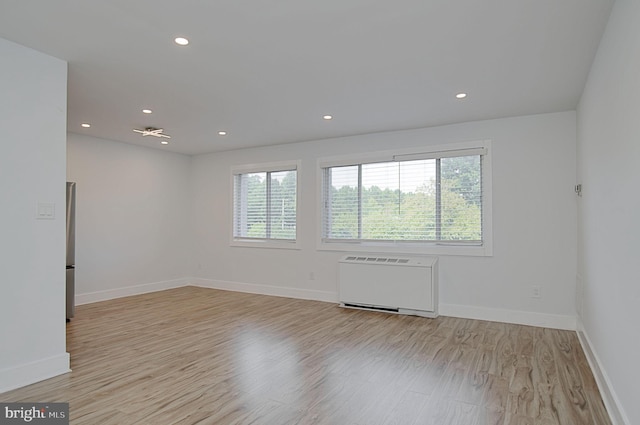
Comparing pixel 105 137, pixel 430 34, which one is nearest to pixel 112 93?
pixel 105 137

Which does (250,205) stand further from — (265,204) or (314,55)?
(314,55)

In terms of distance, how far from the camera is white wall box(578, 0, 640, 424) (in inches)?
72.9

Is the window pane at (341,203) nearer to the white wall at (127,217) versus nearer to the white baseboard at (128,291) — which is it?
the white wall at (127,217)

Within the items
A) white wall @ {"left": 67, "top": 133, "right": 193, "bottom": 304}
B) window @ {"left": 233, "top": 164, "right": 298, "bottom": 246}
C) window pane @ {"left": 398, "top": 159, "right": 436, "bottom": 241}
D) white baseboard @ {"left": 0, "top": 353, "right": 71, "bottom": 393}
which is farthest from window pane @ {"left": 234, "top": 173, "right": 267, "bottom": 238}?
white baseboard @ {"left": 0, "top": 353, "right": 71, "bottom": 393}

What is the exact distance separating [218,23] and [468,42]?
1.72 meters

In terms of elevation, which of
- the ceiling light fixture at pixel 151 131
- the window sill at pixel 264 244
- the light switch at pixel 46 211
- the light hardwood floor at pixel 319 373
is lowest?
the light hardwood floor at pixel 319 373

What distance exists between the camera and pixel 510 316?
14.7 feet

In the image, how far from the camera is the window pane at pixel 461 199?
479 centimetres

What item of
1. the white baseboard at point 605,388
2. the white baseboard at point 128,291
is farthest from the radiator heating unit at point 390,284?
the white baseboard at point 128,291

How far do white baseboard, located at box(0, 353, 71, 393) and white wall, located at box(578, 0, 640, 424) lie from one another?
373 cm

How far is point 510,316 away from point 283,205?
12.0 ft

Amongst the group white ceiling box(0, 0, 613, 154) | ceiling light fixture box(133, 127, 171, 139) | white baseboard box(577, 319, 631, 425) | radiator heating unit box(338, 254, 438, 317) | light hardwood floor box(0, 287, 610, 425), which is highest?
white ceiling box(0, 0, 613, 154)

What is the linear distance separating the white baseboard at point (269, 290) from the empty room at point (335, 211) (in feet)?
0.10

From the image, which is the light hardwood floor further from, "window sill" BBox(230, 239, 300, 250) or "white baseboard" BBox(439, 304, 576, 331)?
"window sill" BBox(230, 239, 300, 250)
